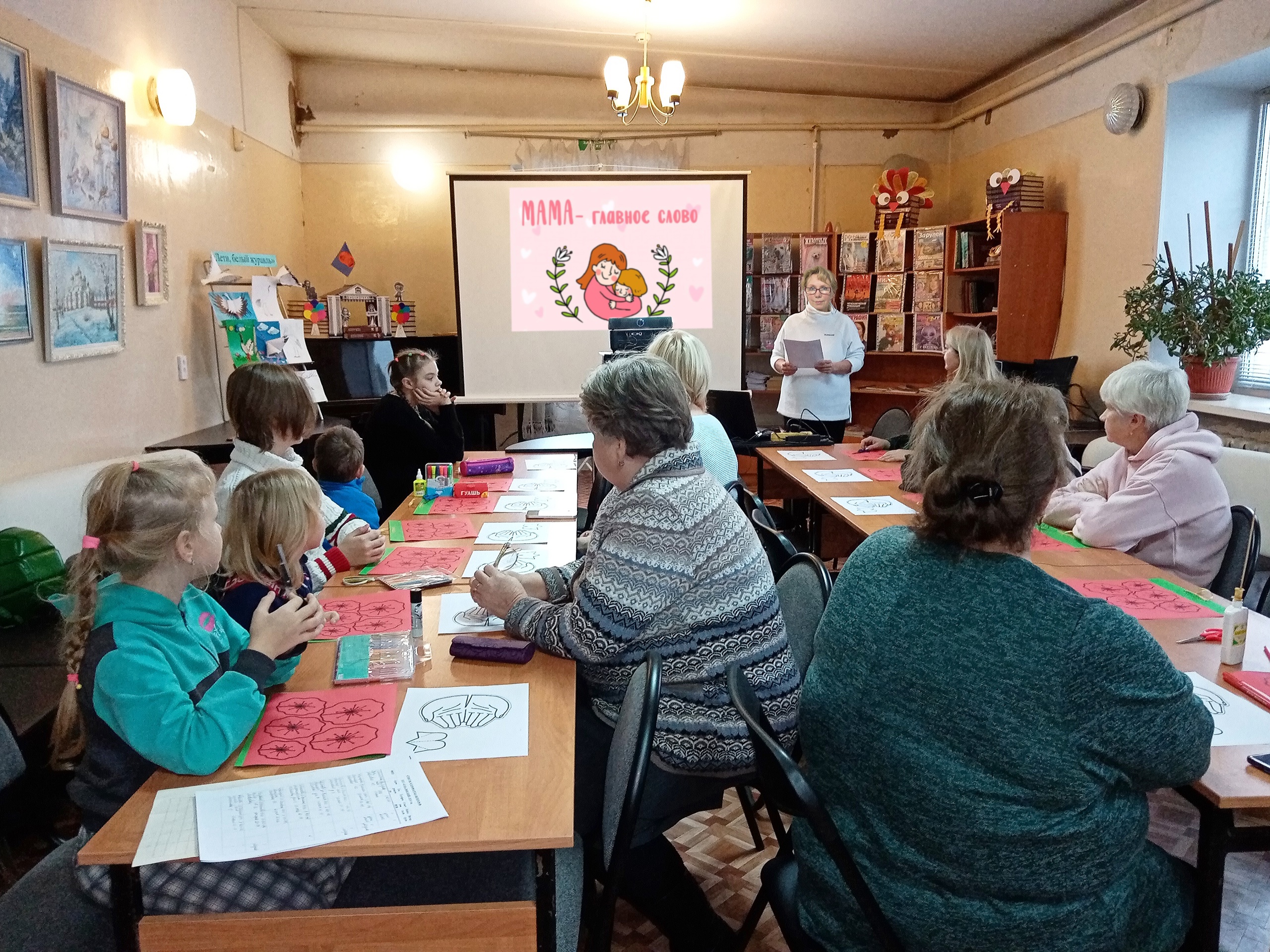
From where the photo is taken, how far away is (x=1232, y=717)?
4.93 feet

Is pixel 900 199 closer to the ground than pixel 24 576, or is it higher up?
higher up

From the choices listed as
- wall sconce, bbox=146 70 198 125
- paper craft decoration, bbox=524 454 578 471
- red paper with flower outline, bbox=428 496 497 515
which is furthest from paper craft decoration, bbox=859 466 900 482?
wall sconce, bbox=146 70 198 125

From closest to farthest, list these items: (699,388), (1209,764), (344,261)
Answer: (1209,764) < (699,388) < (344,261)

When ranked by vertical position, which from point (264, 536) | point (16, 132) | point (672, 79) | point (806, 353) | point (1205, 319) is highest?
point (672, 79)

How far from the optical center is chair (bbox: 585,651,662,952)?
4.29 feet

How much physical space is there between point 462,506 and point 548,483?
43 cm

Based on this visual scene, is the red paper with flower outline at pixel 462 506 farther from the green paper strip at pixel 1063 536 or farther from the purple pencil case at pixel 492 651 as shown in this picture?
the green paper strip at pixel 1063 536

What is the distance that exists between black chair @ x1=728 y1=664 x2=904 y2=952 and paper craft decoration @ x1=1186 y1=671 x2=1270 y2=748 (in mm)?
609

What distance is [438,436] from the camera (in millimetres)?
3928

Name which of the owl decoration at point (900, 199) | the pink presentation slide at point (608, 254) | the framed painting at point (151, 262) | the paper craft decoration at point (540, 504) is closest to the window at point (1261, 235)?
the owl decoration at point (900, 199)

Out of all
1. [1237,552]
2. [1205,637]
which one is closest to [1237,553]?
[1237,552]

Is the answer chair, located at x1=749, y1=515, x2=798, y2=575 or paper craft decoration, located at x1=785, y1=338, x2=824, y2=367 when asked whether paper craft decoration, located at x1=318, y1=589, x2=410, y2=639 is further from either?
paper craft decoration, located at x1=785, y1=338, x2=824, y2=367

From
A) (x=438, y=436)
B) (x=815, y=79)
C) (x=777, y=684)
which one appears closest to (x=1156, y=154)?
(x=815, y=79)

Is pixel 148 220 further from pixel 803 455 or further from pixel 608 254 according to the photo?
pixel 803 455
